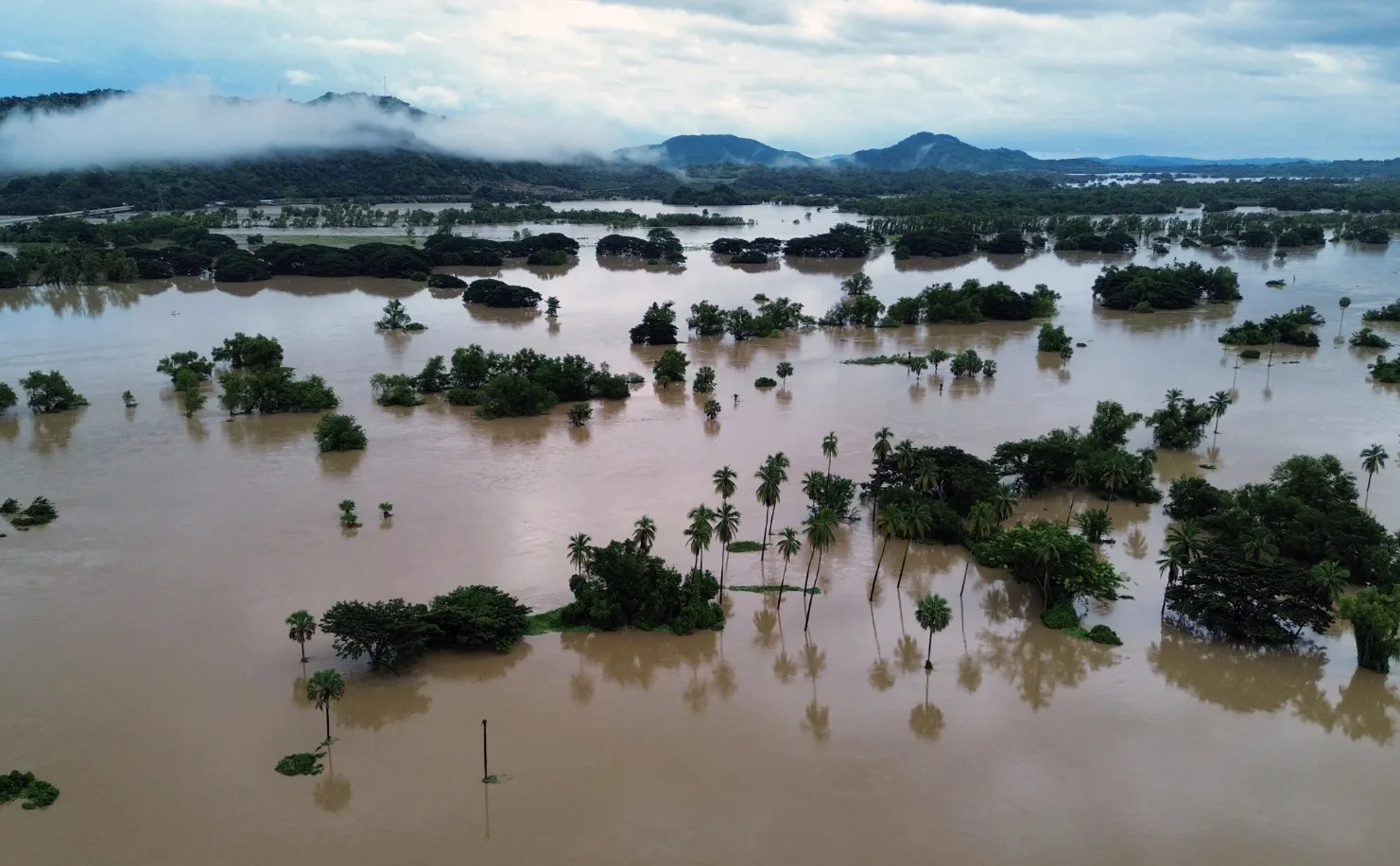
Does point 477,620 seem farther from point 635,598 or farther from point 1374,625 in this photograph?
point 1374,625

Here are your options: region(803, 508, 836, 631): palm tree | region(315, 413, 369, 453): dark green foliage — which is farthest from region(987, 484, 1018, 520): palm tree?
region(315, 413, 369, 453): dark green foliage

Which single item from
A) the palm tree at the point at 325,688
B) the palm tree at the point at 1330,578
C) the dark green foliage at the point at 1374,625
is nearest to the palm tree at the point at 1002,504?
the palm tree at the point at 1330,578

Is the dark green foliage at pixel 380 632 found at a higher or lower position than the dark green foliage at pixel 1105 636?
higher

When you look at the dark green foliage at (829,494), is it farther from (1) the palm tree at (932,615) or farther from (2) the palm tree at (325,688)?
(2) the palm tree at (325,688)

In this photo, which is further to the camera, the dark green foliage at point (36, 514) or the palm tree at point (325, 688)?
the dark green foliage at point (36, 514)

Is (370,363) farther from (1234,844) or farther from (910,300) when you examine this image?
(1234,844)

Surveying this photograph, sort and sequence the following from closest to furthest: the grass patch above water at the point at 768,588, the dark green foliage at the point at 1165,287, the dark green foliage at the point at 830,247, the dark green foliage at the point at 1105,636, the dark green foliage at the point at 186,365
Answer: the dark green foliage at the point at 1105,636 < the grass patch above water at the point at 768,588 < the dark green foliage at the point at 186,365 < the dark green foliage at the point at 1165,287 < the dark green foliage at the point at 830,247
